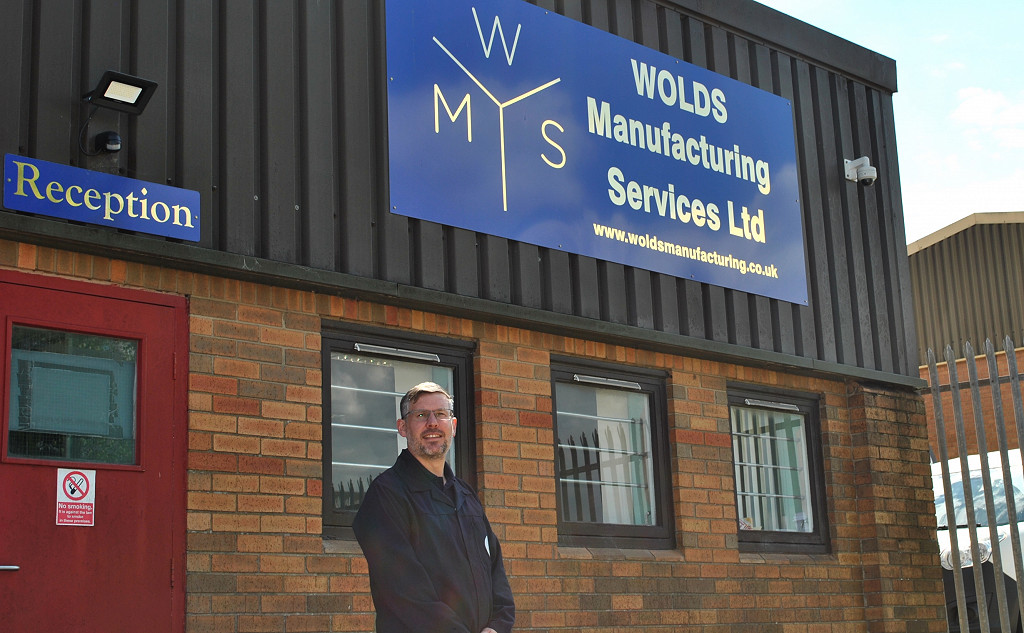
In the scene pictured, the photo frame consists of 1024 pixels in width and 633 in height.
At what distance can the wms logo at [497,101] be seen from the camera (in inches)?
299

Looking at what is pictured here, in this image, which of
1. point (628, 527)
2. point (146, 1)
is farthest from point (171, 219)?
point (628, 527)

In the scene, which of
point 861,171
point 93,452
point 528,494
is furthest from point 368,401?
point 861,171

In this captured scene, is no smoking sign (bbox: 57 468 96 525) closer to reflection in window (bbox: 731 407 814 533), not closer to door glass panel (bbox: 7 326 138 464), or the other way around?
door glass panel (bbox: 7 326 138 464)

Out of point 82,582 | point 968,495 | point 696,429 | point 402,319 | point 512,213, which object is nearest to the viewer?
point 82,582

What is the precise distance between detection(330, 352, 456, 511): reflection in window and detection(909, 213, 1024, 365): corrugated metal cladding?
1756 centimetres

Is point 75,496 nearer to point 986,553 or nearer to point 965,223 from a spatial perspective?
point 986,553

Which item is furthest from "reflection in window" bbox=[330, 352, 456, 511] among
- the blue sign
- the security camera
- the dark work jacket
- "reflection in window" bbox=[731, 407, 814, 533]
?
the security camera

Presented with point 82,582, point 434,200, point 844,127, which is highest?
point 844,127

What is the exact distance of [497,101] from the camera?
7906 mm

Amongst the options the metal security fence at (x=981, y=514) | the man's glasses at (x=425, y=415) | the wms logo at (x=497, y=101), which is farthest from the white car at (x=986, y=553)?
the man's glasses at (x=425, y=415)

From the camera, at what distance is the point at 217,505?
5992 millimetres

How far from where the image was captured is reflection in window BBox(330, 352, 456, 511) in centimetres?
678

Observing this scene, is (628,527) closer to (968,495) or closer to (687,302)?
(687,302)

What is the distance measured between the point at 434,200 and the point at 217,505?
2.36 m
